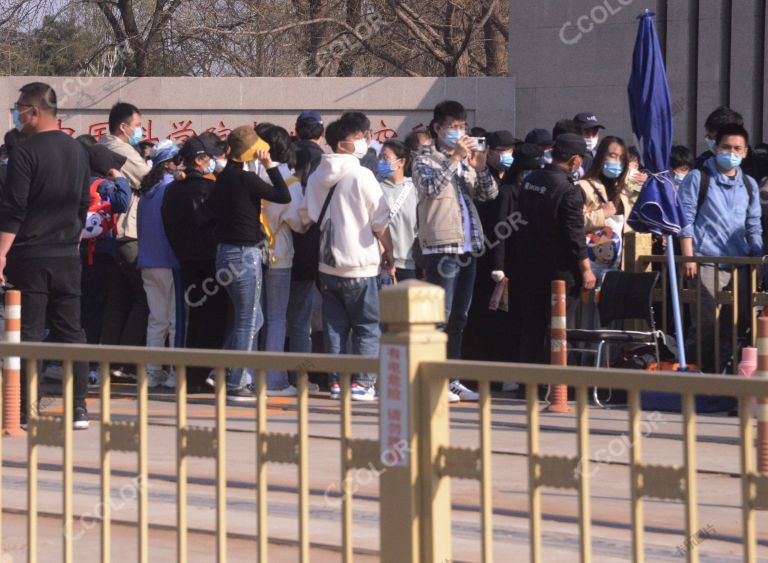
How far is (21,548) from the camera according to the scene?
537 cm

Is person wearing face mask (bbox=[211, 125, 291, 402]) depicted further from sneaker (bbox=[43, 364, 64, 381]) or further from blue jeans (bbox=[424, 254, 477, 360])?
sneaker (bbox=[43, 364, 64, 381])

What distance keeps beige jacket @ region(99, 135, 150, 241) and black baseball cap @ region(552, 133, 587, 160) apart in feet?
10.9

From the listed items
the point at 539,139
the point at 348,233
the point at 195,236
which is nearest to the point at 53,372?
the point at 195,236

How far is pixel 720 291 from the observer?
10.8 m

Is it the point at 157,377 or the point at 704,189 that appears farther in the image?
the point at 704,189

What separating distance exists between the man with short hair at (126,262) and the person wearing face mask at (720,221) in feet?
13.9

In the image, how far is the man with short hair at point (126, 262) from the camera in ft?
37.5

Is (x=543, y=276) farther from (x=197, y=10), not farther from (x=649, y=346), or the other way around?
(x=197, y=10)

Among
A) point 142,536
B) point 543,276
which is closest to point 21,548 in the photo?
point 142,536

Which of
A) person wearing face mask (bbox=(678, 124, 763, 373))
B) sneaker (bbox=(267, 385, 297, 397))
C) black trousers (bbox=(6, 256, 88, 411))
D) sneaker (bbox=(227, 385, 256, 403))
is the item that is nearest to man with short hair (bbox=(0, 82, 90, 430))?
black trousers (bbox=(6, 256, 88, 411))

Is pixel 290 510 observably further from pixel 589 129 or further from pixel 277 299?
pixel 589 129

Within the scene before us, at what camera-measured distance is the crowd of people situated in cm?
1009

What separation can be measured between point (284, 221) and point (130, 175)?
5.21ft

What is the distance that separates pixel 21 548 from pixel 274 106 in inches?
538
